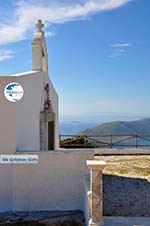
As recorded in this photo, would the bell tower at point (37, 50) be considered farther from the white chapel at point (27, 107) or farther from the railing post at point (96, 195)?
the railing post at point (96, 195)

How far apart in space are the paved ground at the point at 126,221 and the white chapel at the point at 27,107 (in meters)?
3.03

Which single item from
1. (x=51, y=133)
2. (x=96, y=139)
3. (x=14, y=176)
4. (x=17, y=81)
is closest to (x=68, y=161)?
(x=14, y=176)

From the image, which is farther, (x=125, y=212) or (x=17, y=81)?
(x=17, y=81)

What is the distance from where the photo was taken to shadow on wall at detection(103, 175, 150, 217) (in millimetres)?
5553

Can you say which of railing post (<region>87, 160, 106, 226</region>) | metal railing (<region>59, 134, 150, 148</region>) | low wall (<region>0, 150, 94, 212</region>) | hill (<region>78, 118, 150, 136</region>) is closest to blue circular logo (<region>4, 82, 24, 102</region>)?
low wall (<region>0, 150, 94, 212</region>)

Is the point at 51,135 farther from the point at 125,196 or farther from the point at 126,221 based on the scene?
the point at 126,221

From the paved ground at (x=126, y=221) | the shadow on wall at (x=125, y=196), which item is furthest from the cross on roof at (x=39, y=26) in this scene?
the paved ground at (x=126, y=221)

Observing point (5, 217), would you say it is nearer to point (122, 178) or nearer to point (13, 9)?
point (122, 178)

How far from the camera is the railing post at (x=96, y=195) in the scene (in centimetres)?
480

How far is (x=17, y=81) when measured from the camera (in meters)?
7.10

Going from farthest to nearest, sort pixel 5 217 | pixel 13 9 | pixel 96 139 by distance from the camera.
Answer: pixel 96 139
pixel 13 9
pixel 5 217

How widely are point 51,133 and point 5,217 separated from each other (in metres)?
5.12

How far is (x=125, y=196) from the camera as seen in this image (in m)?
6.50

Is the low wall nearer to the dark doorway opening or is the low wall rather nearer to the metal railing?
the dark doorway opening
